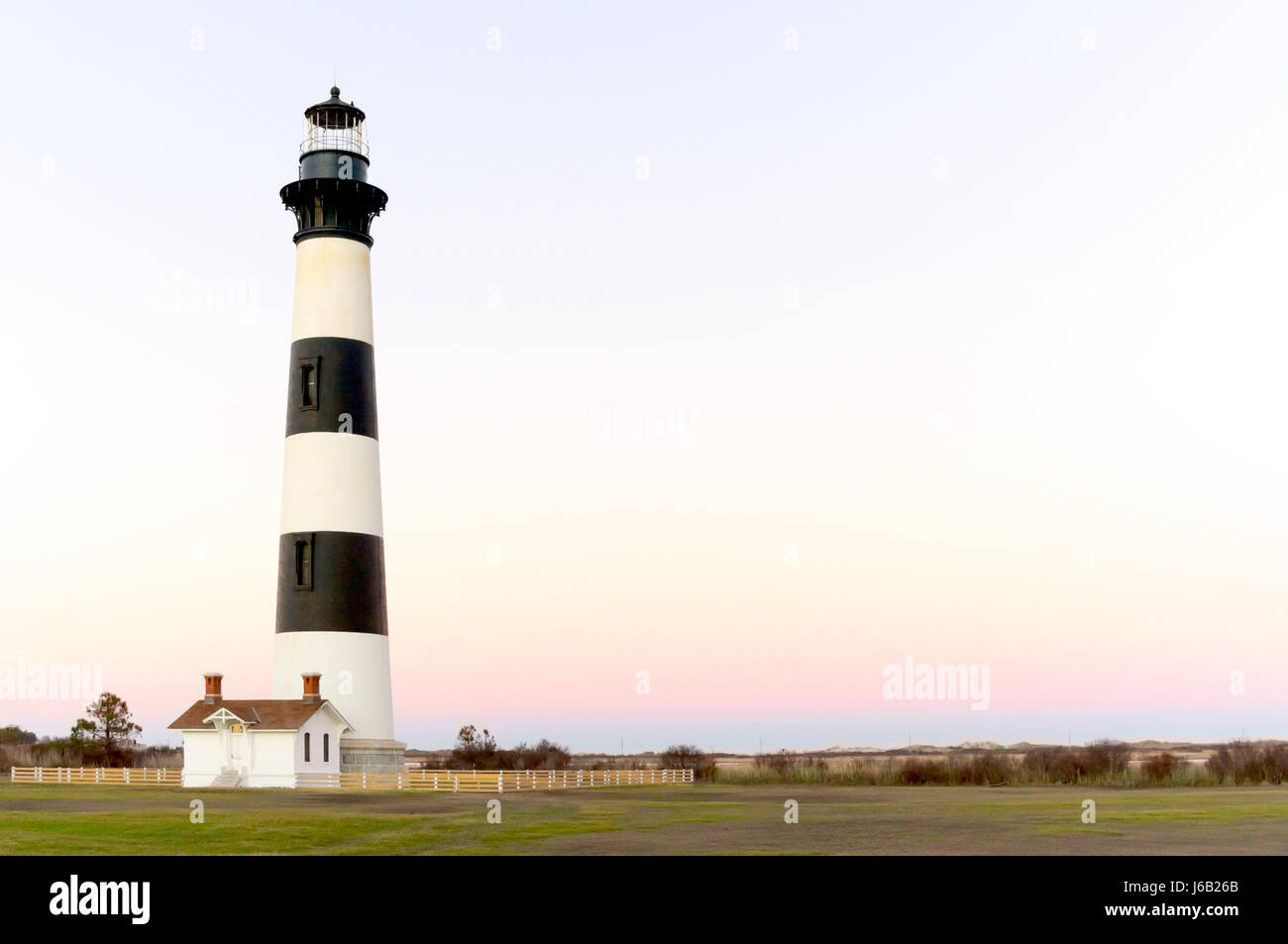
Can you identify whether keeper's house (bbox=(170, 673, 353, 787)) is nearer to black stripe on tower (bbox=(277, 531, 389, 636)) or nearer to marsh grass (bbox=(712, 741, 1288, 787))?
black stripe on tower (bbox=(277, 531, 389, 636))

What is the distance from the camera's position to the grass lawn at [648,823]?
79.8 feet

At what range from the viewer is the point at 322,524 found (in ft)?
154

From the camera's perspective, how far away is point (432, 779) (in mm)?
47250

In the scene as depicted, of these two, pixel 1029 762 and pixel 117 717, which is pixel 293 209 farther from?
pixel 1029 762

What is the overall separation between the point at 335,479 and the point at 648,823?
22.1m

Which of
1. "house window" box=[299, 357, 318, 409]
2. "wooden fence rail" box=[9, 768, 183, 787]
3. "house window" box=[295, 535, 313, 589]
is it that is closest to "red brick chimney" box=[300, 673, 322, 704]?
"house window" box=[295, 535, 313, 589]

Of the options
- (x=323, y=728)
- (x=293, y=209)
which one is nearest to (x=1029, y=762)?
(x=323, y=728)

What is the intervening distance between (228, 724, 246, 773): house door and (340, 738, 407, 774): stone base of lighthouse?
3.54 m

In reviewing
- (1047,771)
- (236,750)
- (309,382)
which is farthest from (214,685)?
(1047,771)

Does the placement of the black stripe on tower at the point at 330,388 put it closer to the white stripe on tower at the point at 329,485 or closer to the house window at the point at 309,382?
the house window at the point at 309,382

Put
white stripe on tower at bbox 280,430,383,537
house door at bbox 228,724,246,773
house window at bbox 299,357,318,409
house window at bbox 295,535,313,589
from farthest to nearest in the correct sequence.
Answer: house window at bbox 299,357,318,409 → white stripe on tower at bbox 280,430,383,537 → house window at bbox 295,535,313,589 → house door at bbox 228,724,246,773

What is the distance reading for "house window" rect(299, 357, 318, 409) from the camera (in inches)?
1891

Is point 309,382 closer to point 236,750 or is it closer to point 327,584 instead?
point 327,584
